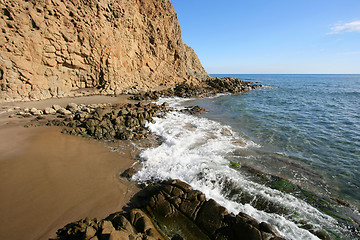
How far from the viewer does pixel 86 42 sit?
20.6m

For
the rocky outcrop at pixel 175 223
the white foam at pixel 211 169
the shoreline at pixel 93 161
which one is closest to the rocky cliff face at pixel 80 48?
the shoreline at pixel 93 161

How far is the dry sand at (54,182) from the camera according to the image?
14.4 feet

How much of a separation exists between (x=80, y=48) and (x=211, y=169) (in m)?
21.1

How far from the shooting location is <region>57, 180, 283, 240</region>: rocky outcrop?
357 centimetres

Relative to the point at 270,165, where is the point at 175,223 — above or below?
above

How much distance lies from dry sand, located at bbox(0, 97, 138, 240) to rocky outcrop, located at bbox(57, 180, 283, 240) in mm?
618

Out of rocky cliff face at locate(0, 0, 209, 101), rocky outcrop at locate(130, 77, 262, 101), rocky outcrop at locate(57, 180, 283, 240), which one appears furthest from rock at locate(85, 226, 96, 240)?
rocky outcrop at locate(130, 77, 262, 101)

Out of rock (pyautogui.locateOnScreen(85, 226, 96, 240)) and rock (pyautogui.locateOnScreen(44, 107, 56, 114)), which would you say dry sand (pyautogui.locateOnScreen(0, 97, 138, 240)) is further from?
rock (pyautogui.locateOnScreen(44, 107, 56, 114))

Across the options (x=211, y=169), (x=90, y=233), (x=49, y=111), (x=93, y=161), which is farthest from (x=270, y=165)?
(x=49, y=111)

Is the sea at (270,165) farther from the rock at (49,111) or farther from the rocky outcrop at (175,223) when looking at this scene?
the rock at (49,111)

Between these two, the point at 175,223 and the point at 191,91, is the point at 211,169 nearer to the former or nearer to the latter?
the point at 175,223

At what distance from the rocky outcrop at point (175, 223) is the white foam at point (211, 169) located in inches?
35.5

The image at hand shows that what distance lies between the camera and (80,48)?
1989cm

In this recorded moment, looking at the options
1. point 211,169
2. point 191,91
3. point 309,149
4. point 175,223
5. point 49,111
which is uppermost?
point 49,111
